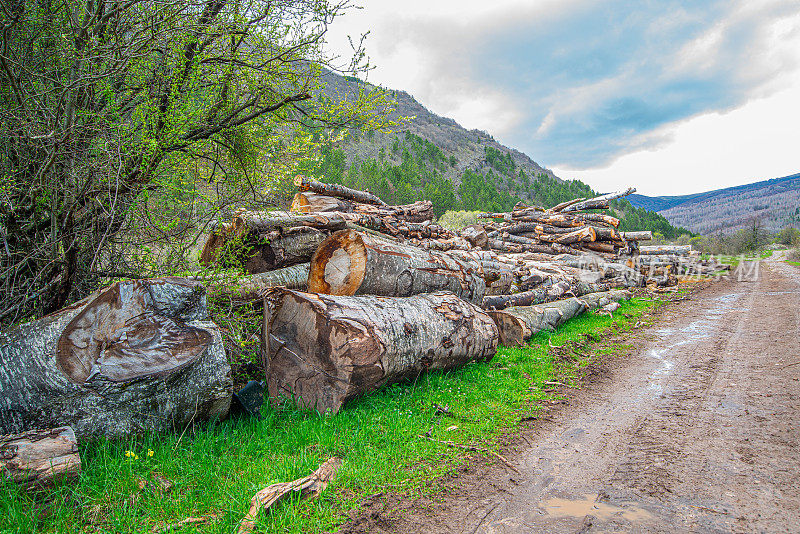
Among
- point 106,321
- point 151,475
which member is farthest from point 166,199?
point 151,475

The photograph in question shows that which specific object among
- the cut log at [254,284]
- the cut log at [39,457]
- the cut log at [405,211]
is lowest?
the cut log at [39,457]

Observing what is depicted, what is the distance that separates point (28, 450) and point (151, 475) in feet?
2.64

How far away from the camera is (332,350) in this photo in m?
4.10

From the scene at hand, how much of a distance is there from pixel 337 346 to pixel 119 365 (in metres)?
1.89

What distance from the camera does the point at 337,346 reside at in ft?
13.4

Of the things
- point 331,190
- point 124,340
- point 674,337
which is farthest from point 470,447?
point 331,190

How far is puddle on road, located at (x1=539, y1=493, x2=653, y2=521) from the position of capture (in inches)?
106

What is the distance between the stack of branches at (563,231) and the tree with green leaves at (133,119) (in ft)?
55.2

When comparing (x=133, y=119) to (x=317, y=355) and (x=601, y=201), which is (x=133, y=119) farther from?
(x=601, y=201)

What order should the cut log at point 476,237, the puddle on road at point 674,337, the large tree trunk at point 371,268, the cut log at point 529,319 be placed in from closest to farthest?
the large tree trunk at point 371,268 < the puddle on road at point 674,337 < the cut log at point 529,319 < the cut log at point 476,237

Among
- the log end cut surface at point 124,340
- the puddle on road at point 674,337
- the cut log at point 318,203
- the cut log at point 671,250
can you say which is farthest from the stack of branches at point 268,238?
the cut log at point 671,250

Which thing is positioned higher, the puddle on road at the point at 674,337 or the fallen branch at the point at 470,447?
the fallen branch at the point at 470,447

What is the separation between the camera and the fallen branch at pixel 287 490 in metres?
2.50

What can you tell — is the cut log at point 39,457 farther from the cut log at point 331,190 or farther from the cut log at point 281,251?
the cut log at point 331,190
